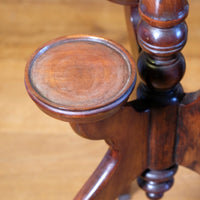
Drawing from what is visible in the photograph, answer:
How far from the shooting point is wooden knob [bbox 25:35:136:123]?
0.60m

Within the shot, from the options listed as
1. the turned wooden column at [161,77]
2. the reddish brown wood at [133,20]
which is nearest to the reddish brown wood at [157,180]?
the turned wooden column at [161,77]

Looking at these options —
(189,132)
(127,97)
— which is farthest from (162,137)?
(127,97)

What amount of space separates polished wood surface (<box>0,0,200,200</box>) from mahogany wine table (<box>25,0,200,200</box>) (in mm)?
177

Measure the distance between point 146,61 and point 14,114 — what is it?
53 centimetres

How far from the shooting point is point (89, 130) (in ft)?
2.25

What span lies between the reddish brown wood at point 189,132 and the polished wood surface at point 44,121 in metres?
0.16

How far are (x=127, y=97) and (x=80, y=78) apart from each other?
7cm

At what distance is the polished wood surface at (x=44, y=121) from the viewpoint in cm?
99

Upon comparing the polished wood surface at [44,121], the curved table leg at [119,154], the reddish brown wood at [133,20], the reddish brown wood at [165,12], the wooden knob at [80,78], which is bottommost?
the polished wood surface at [44,121]

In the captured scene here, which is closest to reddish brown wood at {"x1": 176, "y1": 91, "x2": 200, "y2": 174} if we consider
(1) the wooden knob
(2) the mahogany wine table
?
(2) the mahogany wine table

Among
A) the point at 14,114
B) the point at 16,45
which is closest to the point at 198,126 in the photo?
the point at 14,114

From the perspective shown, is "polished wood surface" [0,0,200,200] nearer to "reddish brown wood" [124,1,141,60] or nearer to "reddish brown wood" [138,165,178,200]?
"reddish brown wood" [138,165,178,200]

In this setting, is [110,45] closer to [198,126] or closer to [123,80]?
[123,80]

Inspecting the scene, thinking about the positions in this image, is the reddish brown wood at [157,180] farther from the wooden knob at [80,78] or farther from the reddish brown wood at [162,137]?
the wooden knob at [80,78]
